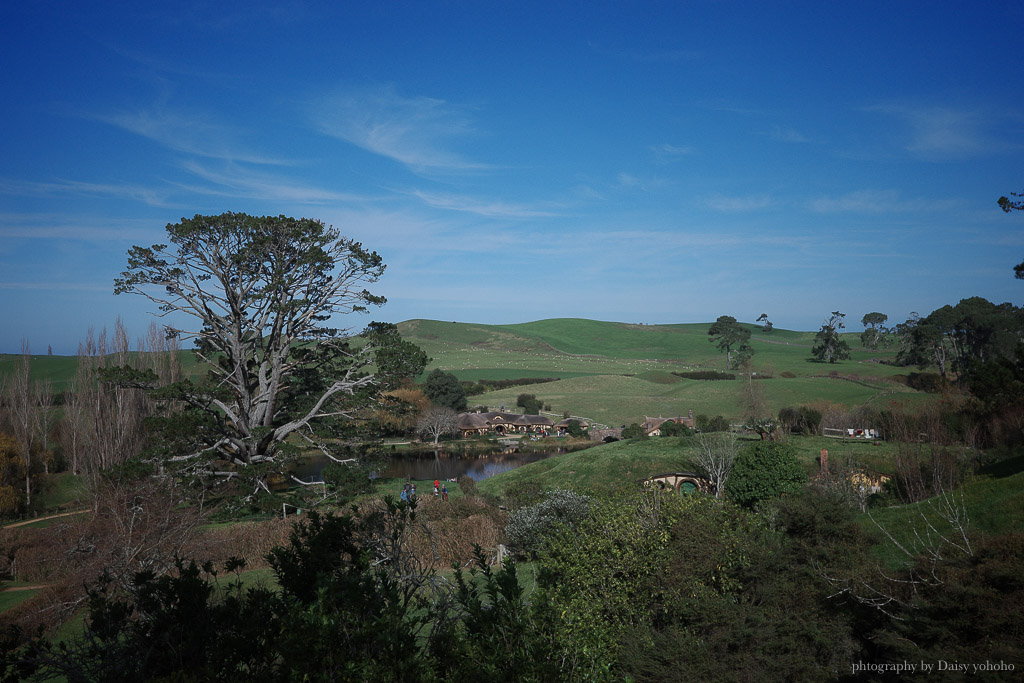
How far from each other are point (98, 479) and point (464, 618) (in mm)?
28968

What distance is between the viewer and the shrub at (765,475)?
84.2 ft

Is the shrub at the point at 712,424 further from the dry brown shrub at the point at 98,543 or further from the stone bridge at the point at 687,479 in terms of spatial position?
the dry brown shrub at the point at 98,543

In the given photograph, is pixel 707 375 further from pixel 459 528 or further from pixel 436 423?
pixel 459 528

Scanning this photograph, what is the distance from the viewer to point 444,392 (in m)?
77.8

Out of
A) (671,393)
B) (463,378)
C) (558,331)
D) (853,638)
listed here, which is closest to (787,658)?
(853,638)

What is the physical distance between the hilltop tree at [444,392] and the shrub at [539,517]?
56.7 meters

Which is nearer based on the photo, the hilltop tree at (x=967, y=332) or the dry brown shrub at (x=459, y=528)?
the dry brown shrub at (x=459, y=528)

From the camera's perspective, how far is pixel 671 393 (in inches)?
3452

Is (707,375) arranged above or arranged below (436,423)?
above

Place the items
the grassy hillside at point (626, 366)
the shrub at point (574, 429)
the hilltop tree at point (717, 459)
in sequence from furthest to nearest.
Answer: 1. the grassy hillside at point (626, 366)
2. the shrub at point (574, 429)
3. the hilltop tree at point (717, 459)

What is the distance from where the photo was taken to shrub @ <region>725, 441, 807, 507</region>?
25656 mm

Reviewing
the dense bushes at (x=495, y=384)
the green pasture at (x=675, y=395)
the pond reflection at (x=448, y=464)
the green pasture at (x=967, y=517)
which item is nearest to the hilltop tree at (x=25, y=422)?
the pond reflection at (x=448, y=464)

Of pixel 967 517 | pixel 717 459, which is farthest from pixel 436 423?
pixel 967 517

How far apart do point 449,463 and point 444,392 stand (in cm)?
2311
